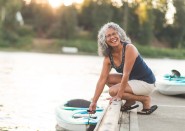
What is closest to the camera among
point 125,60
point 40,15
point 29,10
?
point 125,60

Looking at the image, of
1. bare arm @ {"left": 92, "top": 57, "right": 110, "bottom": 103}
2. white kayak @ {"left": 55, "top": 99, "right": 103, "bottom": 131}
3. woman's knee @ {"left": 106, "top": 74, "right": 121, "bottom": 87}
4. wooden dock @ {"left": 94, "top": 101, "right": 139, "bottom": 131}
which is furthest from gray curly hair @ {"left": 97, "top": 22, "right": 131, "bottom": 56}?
white kayak @ {"left": 55, "top": 99, "right": 103, "bottom": 131}

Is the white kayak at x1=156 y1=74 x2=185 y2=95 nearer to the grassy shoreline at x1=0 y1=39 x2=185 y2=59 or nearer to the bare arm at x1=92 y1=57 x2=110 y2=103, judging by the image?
the bare arm at x1=92 y1=57 x2=110 y2=103

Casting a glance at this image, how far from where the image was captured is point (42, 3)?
56.8m

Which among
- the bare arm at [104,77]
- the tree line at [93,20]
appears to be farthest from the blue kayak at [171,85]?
the tree line at [93,20]

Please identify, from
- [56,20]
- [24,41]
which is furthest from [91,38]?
[24,41]

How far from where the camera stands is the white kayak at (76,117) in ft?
24.6

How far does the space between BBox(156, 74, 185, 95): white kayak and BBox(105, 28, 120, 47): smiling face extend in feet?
14.6

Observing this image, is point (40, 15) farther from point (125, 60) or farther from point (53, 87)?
point (125, 60)

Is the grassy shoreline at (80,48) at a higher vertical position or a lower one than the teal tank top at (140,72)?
lower

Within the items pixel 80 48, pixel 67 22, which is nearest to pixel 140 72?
pixel 67 22

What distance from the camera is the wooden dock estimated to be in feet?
17.4

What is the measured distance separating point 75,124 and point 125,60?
169 cm

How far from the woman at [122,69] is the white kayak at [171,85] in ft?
11.6

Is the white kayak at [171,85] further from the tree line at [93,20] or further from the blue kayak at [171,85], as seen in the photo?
the tree line at [93,20]
